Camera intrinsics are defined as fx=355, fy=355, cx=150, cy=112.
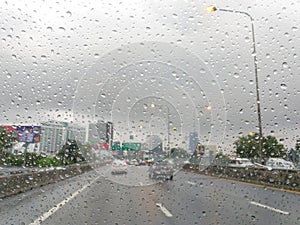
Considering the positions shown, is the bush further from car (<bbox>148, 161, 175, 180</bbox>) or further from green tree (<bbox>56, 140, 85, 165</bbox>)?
car (<bbox>148, 161, 175, 180</bbox>)

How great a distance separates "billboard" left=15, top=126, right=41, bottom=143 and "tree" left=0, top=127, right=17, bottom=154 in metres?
0.17

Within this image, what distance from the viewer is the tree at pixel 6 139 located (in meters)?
8.49

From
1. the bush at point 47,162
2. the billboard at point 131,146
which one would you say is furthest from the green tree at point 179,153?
the bush at point 47,162

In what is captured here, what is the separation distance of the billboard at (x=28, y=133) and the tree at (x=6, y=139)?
0.55ft

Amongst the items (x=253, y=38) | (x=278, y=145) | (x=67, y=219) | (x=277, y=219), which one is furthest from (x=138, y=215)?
(x=253, y=38)

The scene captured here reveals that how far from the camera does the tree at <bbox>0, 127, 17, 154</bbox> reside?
8.49 meters

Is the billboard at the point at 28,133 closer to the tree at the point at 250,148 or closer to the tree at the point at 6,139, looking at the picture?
the tree at the point at 6,139

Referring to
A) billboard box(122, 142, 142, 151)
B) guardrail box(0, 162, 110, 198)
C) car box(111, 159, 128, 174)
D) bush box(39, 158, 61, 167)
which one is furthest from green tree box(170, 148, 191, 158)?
car box(111, 159, 128, 174)

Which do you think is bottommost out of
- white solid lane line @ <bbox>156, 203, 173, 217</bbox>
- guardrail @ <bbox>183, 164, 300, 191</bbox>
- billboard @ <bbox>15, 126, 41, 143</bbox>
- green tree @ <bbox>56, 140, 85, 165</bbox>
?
white solid lane line @ <bbox>156, 203, 173, 217</bbox>

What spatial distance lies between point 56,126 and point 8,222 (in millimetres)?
3163

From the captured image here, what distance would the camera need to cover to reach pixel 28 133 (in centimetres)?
923

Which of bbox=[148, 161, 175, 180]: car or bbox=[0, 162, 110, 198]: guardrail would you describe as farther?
bbox=[148, 161, 175, 180]: car

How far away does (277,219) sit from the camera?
7000 mm

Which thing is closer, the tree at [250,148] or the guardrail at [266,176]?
the tree at [250,148]
